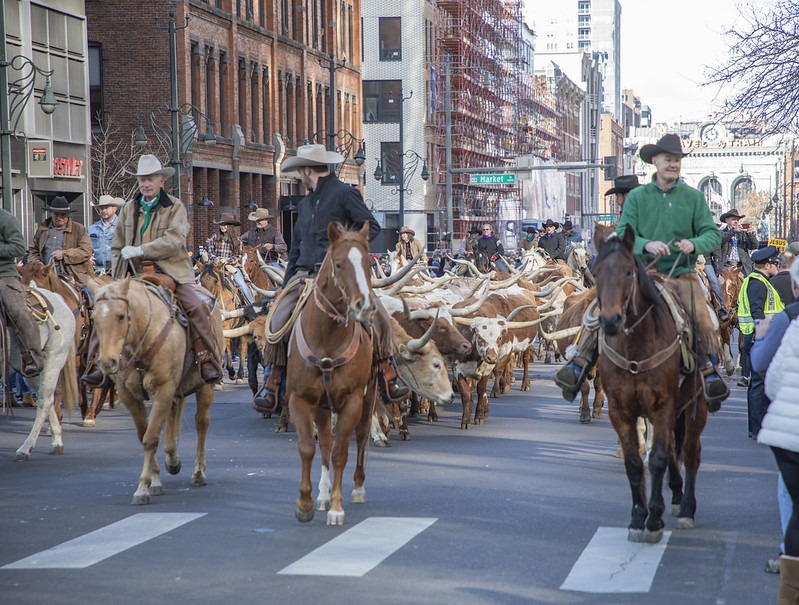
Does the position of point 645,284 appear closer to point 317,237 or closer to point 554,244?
point 317,237

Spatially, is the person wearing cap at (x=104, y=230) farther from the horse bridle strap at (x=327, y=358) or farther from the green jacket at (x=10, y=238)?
the horse bridle strap at (x=327, y=358)

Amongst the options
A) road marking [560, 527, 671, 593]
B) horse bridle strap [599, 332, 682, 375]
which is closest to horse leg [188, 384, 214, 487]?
road marking [560, 527, 671, 593]

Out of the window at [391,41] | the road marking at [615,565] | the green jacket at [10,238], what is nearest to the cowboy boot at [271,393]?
the road marking at [615,565]

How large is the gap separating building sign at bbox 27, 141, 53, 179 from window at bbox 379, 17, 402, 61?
44.0 metres

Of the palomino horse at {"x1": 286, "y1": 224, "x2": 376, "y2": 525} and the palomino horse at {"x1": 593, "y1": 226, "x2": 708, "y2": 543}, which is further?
the palomino horse at {"x1": 286, "y1": 224, "x2": 376, "y2": 525}

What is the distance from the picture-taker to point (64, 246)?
18203 mm

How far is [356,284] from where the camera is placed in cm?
965

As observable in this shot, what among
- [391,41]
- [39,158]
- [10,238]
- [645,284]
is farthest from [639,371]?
[391,41]

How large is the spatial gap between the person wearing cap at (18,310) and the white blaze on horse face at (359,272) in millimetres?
5426

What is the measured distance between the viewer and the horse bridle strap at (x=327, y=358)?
1009cm

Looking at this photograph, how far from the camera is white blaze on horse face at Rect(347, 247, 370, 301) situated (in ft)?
31.6

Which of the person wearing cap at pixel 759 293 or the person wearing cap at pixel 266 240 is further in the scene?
the person wearing cap at pixel 266 240

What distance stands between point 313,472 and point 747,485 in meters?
3.64

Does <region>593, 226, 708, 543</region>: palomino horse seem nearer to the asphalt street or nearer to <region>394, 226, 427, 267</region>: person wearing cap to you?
the asphalt street
